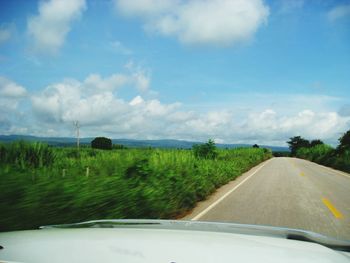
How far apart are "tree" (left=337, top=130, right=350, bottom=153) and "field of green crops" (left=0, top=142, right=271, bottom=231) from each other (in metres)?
32.7

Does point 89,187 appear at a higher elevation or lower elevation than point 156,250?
lower

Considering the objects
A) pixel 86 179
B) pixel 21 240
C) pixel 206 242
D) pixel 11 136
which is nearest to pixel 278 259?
pixel 206 242

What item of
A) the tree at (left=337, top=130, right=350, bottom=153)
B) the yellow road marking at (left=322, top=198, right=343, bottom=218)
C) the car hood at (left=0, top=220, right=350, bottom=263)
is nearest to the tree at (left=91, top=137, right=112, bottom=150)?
the tree at (left=337, top=130, right=350, bottom=153)

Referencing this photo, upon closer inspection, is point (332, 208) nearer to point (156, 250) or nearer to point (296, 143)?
point (156, 250)

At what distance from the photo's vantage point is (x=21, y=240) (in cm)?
210

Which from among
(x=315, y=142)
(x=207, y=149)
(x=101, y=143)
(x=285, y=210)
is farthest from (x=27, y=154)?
(x=315, y=142)

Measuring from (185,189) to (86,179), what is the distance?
15.2 ft

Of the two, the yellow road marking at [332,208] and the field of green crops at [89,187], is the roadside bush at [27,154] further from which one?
the yellow road marking at [332,208]

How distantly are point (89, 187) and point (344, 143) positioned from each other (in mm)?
41362

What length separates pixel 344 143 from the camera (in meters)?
40.3

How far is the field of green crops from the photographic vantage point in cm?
458

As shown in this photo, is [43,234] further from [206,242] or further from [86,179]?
[86,179]

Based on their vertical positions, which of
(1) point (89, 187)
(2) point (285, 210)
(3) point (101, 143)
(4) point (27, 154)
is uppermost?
(3) point (101, 143)

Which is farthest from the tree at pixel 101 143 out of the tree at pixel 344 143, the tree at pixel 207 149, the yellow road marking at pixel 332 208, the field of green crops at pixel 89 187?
the yellow road marking at pixel 332 208
